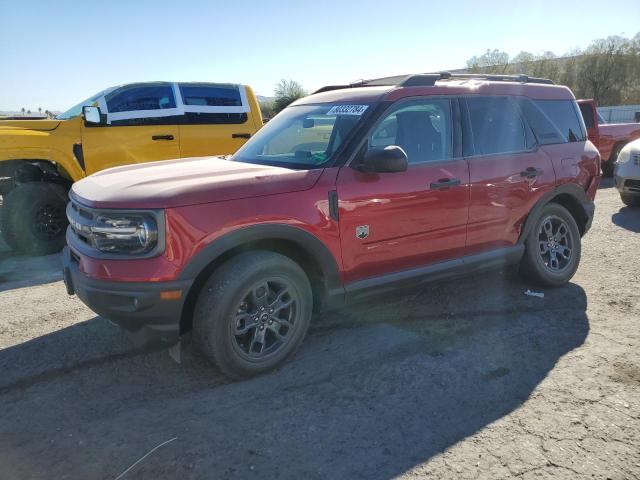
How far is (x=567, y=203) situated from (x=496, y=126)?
1.23 meters

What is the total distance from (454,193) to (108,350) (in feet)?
9.23

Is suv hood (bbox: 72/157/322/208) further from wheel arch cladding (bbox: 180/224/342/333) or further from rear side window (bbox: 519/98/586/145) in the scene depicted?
rear side window (bbox: 519/98/586/145)

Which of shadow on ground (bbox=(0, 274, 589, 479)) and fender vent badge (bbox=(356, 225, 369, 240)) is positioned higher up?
fender vent badge (bbox=(356, 225, 369, 240))

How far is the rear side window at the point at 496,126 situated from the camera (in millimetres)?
4145

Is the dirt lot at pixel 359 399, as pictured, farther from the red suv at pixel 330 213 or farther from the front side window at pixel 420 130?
the front side window at pixel 420 130

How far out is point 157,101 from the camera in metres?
7.03

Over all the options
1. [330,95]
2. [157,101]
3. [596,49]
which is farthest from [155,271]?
[596,49]

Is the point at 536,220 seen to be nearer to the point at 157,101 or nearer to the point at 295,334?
the point at 295,334

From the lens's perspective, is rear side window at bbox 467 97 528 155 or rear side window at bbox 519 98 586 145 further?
rear side window at bbox 519 98 586 145

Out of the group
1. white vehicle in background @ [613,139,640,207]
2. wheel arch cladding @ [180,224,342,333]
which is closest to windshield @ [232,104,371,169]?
wheel arch cladding @ [180,224,342,333]

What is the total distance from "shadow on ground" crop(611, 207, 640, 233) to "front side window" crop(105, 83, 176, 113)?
6720 millimetres

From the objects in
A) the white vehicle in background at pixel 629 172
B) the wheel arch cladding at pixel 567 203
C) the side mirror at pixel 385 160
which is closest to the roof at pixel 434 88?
the side mirror at pixel 385 160

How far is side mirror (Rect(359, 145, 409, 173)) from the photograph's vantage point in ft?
10.8

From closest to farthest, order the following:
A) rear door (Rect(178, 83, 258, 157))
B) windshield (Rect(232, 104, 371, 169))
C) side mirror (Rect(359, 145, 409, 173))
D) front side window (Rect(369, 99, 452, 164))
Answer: side mirror (Rect(359, 145, 409, 173)), windshield (Rect(232, 104, 371, 169)), front side window (Rect(369, 99, 452, 164)), rear door (Rect(178, 83, 258, 157))
